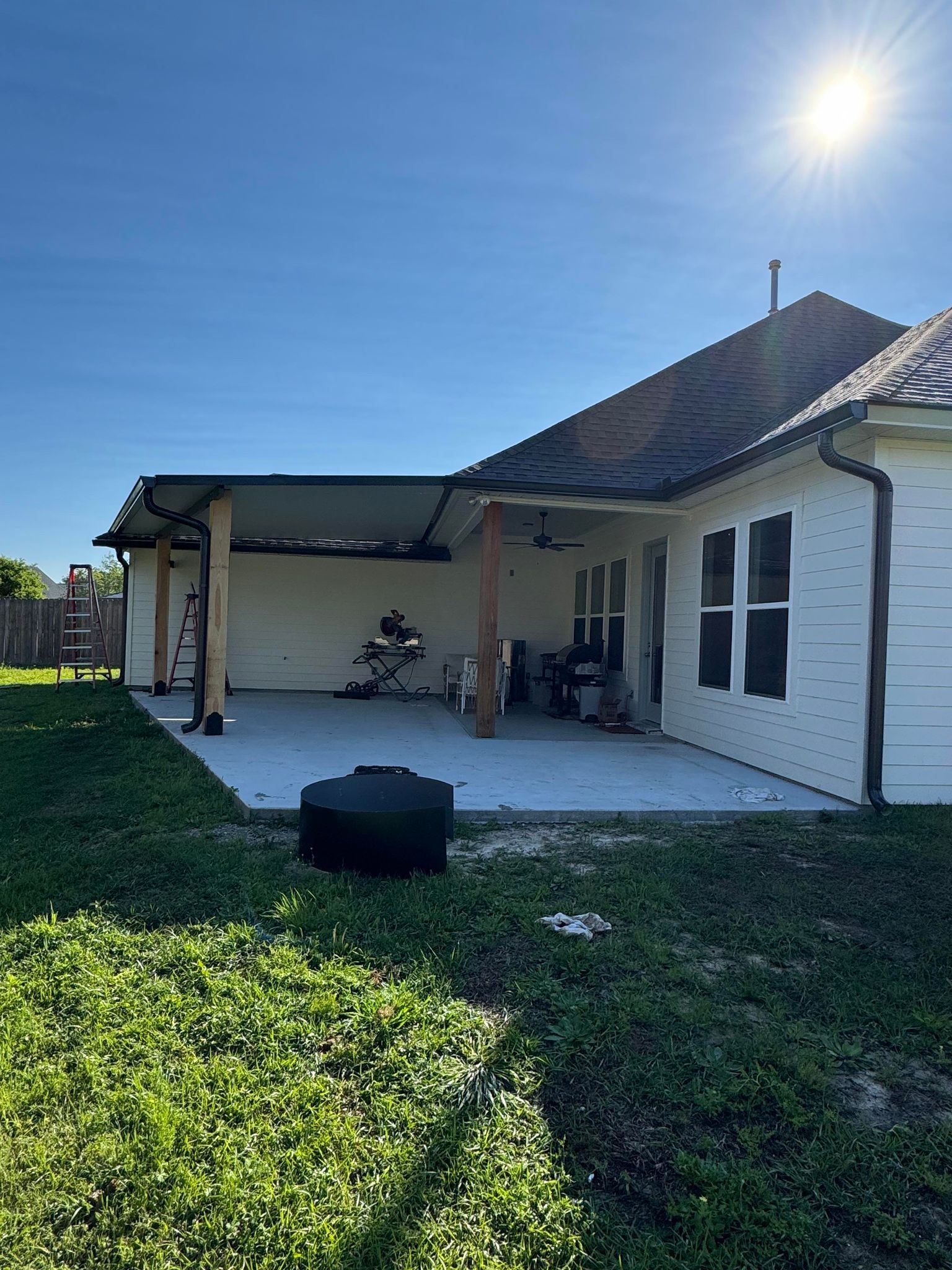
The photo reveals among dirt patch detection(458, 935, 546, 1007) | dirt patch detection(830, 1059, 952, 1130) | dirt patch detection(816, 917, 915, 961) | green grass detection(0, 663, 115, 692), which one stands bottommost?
green grass detection(0, 663, 115, 692)

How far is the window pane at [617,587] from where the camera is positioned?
9.91 meters

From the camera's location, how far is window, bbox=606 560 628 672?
32.3ft

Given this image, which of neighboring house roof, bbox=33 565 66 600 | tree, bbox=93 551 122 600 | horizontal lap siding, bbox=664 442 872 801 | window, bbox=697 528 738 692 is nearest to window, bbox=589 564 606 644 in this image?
window, bbox=697 528 738 692

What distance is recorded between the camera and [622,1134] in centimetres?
184

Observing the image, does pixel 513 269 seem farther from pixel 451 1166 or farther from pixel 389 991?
pixel 451 1166

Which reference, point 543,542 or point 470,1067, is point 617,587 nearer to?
point 543,542

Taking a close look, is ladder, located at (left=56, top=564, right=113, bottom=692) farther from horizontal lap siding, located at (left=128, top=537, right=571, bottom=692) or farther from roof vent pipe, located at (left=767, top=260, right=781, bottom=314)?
roof vent pipe, located at (left=767, top=260, right=781, bottom=314)

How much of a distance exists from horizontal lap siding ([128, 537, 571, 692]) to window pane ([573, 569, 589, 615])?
12.2 inches

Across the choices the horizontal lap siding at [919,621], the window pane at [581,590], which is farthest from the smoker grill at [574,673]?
the horizontal lap siding at [919,621]

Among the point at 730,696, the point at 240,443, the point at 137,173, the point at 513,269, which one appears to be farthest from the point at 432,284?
the point at 240,443

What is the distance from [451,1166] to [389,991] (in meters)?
0.77

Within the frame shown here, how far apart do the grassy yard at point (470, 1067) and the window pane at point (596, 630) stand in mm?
7060

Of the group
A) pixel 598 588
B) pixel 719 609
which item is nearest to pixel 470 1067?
pixel 719 609

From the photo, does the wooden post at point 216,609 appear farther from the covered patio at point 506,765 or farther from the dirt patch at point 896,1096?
the dirt patch at point 896,1096
